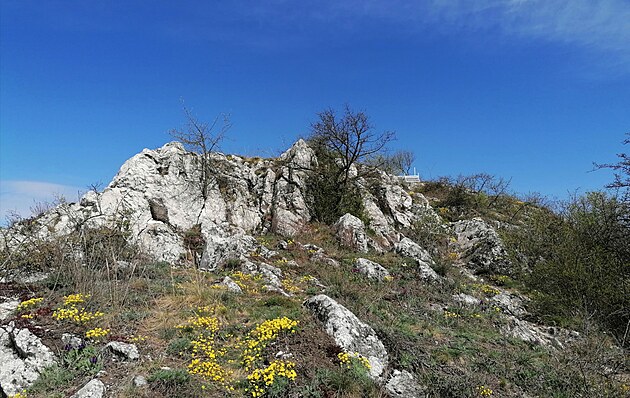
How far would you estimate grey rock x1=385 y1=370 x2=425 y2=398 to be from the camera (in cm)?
600

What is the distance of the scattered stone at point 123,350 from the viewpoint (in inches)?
235

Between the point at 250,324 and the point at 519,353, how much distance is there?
5.77 m

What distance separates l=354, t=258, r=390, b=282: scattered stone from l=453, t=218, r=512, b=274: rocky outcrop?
620 cm

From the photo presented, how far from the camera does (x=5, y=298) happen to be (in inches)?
312

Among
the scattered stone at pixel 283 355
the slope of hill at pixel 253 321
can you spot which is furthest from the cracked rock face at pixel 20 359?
the scattered stone at pixel 283 355

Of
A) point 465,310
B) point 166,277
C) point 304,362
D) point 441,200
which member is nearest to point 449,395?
point 304,362

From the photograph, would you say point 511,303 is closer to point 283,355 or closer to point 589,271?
point 589,271

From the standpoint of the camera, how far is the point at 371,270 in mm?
13508

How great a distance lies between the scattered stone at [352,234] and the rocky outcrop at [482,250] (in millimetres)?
5160

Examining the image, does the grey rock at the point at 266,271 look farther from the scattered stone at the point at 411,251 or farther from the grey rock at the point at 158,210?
the scattered stone at the point at 411,251

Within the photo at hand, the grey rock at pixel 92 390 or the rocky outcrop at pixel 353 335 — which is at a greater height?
the rocky outcrop at pixel 353 335

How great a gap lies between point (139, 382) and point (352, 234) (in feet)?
43.6

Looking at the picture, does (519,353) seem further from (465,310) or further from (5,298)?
(5,298)

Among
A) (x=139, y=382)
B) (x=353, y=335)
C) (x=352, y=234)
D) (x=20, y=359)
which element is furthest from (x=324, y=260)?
(x=20, y=359)
